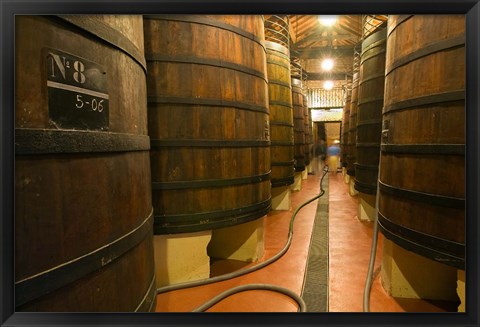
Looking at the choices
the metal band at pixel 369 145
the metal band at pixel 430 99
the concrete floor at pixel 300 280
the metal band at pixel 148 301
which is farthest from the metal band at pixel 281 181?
the metal band at pixel 148 301

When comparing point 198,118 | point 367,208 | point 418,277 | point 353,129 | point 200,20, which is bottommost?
point 418,277

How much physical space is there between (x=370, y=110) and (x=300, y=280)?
118 inches

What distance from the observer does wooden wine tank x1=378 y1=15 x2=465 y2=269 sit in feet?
6.12

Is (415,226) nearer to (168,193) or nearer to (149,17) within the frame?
(168,193)

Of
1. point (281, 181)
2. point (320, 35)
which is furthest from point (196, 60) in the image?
point (320, 35)

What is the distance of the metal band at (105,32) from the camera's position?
3.62 ft

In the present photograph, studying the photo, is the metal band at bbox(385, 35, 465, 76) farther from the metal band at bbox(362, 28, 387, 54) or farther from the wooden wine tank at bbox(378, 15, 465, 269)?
the metal band at bbox(362, 28, 387, 54)

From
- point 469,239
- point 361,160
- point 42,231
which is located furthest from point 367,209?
point 42,231

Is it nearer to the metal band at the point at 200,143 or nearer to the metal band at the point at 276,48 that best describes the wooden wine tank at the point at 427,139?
the metal band at the point at 200,143

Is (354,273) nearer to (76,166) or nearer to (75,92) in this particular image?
(76,166)

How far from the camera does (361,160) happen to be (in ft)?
16.2

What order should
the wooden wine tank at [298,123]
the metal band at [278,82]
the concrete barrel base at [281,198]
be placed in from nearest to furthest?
the metal band at [278,82], the concrete barrel base at [281,198], the wooden wine tank at [298,123]

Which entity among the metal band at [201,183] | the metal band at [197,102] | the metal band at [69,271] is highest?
the metal band at [197,102]

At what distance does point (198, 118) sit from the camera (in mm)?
2680
